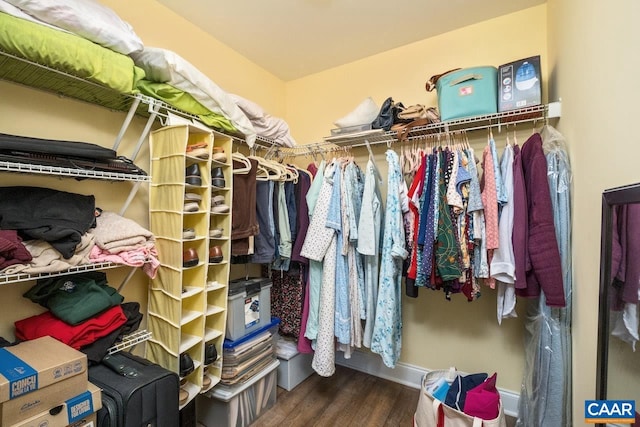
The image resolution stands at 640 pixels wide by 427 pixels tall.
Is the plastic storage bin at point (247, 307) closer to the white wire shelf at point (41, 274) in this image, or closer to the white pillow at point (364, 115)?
the white wire shelf at point (41, 274)

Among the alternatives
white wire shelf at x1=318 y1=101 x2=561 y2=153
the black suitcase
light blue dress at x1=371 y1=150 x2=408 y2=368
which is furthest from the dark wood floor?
white wire shelf at x1=318 y1=101 x2=561 y2=153

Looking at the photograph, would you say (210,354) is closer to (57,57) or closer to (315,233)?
(315,233)

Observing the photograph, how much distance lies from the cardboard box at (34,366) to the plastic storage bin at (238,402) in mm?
914

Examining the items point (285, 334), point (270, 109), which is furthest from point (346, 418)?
point (270, 109)

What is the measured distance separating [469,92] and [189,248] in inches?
69.8

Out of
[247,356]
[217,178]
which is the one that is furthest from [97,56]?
[247,356]

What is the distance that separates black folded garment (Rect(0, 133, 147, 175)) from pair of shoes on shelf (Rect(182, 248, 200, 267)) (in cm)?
44

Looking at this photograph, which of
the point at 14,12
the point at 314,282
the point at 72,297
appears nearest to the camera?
the point at 14,12

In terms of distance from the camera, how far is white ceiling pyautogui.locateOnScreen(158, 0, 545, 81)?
1747mm

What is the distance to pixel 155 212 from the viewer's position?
1.46 meters

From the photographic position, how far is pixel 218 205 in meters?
1.56

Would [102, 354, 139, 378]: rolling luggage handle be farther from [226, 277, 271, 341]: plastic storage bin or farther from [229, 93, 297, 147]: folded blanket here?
[229, 93, 297, 147]: folded blanket

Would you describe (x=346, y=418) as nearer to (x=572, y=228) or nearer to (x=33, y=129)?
(x=572, y=228)

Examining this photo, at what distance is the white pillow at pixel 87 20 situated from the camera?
982 millimetres
